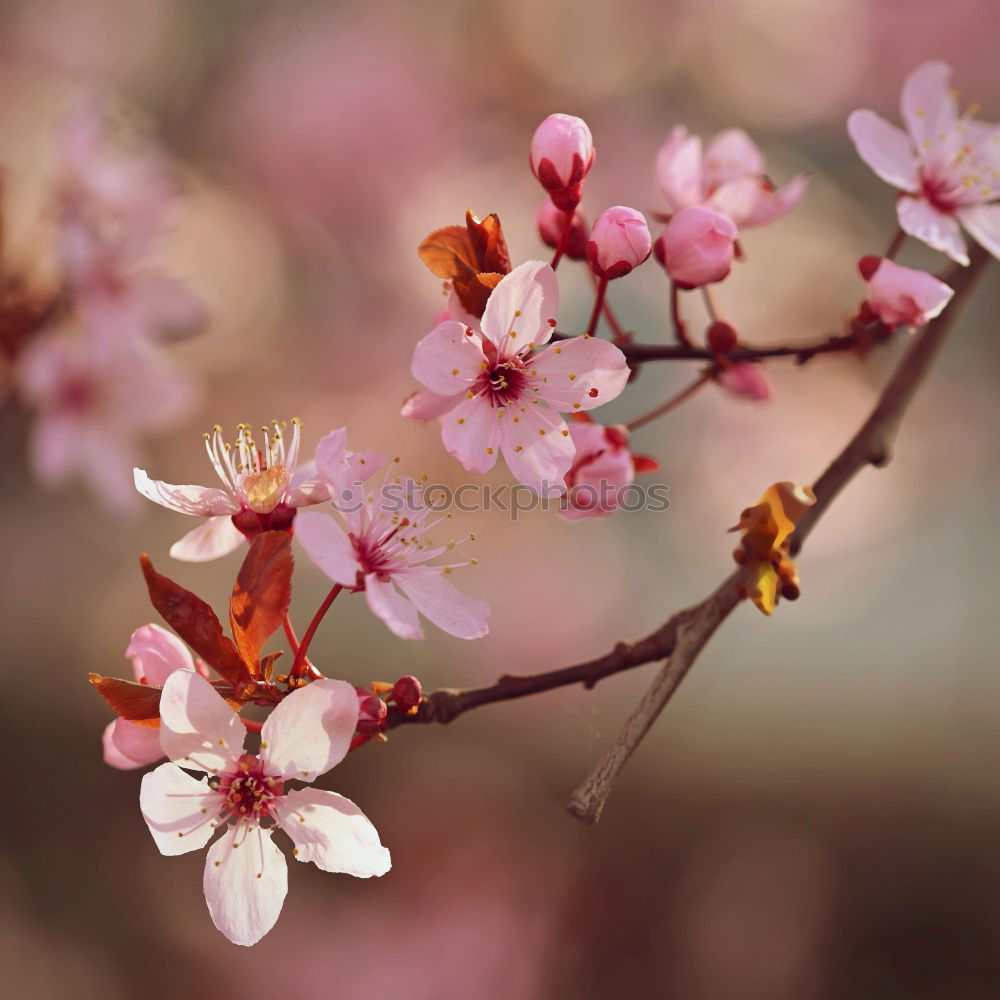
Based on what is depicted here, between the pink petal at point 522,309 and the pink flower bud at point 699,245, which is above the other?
the pink flower bud at point 699,245

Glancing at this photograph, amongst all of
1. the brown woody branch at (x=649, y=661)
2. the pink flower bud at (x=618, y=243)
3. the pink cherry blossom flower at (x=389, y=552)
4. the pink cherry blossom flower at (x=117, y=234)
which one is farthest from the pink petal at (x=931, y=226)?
the pink cherry blossom flower at (x=117, y=234)

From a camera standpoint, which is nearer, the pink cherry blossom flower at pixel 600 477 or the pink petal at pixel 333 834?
the pink petal at pixel 333 834

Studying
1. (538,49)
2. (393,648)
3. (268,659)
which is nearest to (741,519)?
(268,659)

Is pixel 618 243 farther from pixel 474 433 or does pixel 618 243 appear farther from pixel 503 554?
pixel 503 554

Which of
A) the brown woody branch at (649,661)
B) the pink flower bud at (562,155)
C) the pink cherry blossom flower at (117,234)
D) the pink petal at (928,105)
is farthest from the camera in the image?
the pink cherry blossom flower at (117,234)

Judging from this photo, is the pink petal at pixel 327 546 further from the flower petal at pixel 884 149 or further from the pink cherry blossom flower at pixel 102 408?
the pink cherry blossom flower at pixel 102 408

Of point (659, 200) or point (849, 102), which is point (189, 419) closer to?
point (659, 200)
